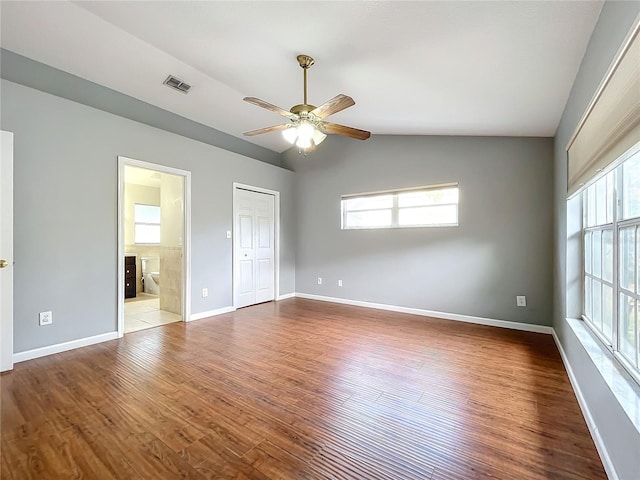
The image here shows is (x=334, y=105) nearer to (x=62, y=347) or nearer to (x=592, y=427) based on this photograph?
(x=592, y=427)

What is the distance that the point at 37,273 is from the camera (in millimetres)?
2748

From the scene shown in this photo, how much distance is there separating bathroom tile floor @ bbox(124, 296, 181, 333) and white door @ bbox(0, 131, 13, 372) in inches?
45.0

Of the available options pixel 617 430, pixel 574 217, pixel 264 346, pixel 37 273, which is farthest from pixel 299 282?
pixel 617 430

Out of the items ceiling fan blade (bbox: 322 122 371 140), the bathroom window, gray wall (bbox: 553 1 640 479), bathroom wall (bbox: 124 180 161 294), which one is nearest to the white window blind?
gray wall (bbox: 553 1 640 479)

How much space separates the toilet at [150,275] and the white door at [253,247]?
2.45m

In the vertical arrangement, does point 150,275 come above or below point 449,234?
below

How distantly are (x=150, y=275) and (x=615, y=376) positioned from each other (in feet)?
22.7

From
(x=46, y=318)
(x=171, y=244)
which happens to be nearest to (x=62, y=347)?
(x=46, y=318)

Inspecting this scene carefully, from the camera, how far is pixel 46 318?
2805 millimetres

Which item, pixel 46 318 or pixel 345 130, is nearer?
pixel 345 130

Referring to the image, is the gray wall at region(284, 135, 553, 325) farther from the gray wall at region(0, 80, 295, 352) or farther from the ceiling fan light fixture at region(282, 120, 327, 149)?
the gray wall at region(0, 80, 295, 352)

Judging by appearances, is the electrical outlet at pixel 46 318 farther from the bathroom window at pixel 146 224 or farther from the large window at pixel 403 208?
the large window at pixel 403 208

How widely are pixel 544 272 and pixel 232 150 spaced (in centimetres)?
492

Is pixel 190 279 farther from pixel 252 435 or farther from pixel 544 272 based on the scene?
pixel 544 272
